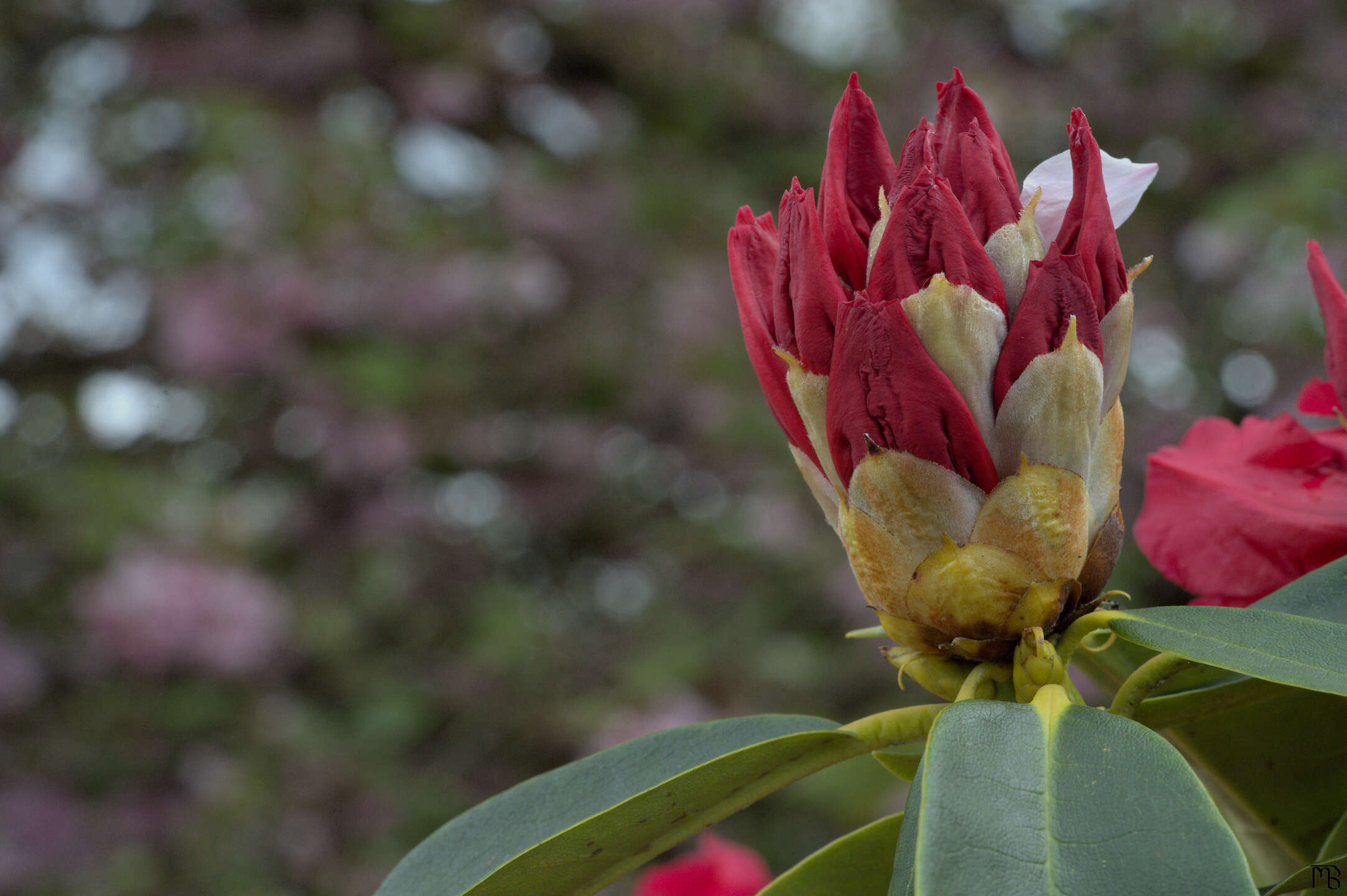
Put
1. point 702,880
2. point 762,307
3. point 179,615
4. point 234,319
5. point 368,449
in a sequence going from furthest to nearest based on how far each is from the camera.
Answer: point 368,449
point 234,319
point 179,615
point 702,880
point 762,307

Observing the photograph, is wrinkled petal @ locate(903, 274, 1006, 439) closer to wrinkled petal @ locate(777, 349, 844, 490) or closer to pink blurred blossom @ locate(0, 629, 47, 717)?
wrinkled petal @ locate(777, 349, 844, 490)

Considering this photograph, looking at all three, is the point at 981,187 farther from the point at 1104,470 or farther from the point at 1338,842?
the point at 1338,842

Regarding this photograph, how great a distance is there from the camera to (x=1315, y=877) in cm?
30

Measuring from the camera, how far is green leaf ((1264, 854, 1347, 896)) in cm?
30

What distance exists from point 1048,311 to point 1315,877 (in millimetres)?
162

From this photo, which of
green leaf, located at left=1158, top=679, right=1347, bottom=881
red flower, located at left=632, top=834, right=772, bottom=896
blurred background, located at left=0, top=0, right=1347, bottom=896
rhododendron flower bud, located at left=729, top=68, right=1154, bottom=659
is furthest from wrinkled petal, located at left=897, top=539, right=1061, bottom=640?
blurred background, located at left=0, top=0, right=1347, bottom=896

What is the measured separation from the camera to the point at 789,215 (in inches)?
12.5

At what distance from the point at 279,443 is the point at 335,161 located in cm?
59

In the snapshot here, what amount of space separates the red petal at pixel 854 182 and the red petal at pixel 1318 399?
18 centimetres

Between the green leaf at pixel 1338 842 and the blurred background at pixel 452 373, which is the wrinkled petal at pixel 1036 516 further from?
the blurred background at pixel 452 373

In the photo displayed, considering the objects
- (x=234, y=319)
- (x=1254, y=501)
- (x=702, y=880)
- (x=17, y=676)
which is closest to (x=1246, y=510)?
(x=1254, y=501)

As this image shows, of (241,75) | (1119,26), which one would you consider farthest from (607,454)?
(1119,26)

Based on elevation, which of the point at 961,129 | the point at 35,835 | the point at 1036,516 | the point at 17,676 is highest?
the point at 961,129

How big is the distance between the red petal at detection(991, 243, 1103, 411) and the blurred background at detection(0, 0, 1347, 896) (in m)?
1.54
